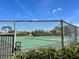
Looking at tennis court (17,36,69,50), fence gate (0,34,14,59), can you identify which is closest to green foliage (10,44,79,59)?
fence gate (0,34,14,59)

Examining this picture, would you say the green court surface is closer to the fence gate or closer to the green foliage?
the fence gate

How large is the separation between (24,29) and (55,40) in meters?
1.33

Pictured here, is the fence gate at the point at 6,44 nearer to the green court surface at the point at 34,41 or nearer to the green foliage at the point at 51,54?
the green court surface at the point at 34,41

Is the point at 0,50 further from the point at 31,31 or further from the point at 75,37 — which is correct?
the point at 75,37

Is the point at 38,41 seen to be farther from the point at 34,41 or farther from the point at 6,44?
the point at 6,44

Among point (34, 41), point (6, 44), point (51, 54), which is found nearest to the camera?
point (51, 54)

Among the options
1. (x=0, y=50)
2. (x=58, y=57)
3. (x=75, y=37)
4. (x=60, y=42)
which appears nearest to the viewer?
(x=58, y=57)

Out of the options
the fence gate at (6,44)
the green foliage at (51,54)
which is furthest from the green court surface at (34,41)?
the green foliage at (51,54)

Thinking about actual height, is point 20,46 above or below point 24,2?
below

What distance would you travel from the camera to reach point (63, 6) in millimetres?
13102

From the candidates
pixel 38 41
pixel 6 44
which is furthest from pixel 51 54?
pixel 6 44

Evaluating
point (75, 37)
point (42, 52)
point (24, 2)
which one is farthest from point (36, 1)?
point (42, 52)

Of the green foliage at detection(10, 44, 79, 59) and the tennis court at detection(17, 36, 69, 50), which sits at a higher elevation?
the tennis court at detection(17, 36, 69, 50)

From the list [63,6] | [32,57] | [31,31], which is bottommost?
[32,57]
